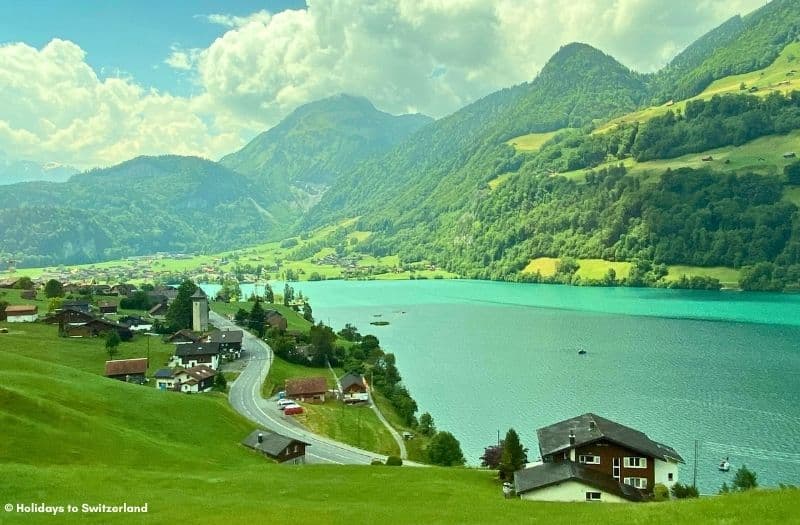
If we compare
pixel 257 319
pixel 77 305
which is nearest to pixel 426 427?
pixel 257 319

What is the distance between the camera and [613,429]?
2005 inches

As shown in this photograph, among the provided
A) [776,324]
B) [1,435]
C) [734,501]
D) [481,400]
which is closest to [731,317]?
[776,324]

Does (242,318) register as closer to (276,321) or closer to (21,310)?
(276,321)

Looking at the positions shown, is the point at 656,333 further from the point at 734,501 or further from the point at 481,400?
the point at 734,501

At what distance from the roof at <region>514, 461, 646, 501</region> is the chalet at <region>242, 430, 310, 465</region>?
23992mm

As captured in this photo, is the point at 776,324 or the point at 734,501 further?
the point at 776,324

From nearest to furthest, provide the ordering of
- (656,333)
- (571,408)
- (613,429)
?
(613,429), (571,408), (656,333)

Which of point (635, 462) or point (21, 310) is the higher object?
point (21, 310)

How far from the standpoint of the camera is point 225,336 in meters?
125

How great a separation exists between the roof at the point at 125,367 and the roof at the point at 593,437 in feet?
217

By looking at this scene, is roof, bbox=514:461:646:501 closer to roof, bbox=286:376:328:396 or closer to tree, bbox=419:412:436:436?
tree, bbox=419:412:436:436

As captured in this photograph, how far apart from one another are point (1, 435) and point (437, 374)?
9328 centimetres

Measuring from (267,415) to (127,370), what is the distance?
25416 mm

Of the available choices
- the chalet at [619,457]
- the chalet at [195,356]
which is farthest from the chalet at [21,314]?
the chalet at [619,457]
